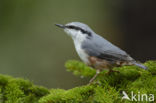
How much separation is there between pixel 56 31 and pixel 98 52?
282 centimetres

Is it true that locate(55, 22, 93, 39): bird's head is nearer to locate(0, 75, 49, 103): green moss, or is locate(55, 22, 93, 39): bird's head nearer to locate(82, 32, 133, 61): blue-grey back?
locate(82, 32, 133, 61): blue-grey back

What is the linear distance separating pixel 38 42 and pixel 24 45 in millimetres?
427

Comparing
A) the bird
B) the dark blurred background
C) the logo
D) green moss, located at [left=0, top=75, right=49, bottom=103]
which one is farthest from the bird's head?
the dark blurred background

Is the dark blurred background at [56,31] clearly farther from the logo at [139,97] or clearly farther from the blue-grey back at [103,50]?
the logo at [139,97]

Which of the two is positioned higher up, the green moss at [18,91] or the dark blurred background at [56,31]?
the dark blurred background at [56,31]

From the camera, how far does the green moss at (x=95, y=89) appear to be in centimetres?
259

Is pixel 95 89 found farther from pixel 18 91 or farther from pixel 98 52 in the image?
pixel 18 91

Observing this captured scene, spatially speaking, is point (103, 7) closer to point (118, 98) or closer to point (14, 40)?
point (14, 40)

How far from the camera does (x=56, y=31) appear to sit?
232 inches

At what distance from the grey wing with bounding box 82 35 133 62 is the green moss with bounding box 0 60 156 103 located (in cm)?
15

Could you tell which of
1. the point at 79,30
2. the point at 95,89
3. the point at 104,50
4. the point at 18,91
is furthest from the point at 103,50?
the point at 18,91

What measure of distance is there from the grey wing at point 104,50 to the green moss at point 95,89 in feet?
0.48

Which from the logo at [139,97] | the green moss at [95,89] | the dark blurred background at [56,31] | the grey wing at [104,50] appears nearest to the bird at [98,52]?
the grey wing at [104,50]

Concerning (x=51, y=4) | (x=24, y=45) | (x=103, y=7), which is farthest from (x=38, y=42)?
(x=103, y=7)
